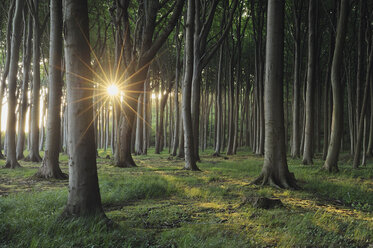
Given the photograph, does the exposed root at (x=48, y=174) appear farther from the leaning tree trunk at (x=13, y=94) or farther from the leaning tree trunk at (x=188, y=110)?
the leaning tree trunk at (x=188, y=110)

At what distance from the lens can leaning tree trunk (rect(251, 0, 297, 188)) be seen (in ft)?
25.5

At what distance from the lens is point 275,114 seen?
7.95 metres

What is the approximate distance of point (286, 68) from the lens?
25719mm

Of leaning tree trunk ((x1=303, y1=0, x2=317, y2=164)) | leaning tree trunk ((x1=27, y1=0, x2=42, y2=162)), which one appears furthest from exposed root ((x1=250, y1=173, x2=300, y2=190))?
leaning tree trunk ((x1=27, y1=0, x2=42, y2=162))

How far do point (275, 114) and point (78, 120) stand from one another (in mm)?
5732

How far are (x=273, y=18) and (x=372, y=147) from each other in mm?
12785

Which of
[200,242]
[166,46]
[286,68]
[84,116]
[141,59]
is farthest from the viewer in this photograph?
[286,68]

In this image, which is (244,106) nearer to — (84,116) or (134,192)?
(134,192)

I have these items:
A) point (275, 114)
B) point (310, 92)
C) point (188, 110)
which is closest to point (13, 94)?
point (188, 110)

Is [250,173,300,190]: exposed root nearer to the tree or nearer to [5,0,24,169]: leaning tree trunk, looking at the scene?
the tree

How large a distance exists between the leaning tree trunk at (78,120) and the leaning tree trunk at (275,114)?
17.3ft

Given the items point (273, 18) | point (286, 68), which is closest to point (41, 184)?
point (273, 18)

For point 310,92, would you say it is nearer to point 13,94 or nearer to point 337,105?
point 337,105

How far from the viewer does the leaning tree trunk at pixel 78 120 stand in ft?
Answer: 13.1
